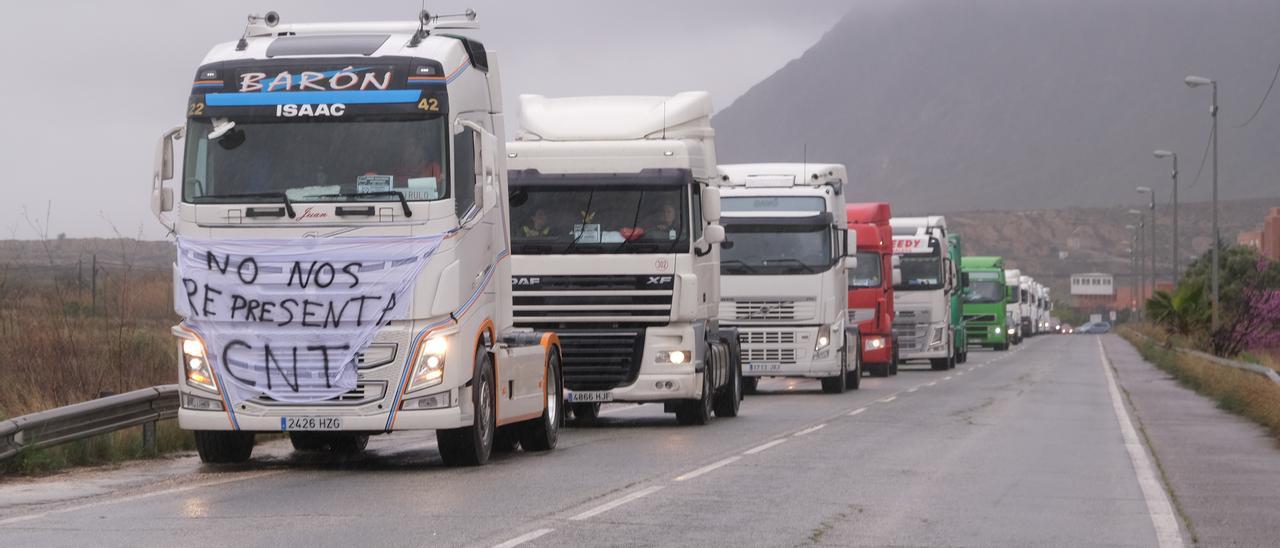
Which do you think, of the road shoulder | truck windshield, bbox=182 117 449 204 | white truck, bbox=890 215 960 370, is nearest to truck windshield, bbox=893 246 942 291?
white truck, bbox=890 215 960 370

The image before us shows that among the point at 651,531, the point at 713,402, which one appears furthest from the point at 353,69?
the point at 713,402

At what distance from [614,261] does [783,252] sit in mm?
8717

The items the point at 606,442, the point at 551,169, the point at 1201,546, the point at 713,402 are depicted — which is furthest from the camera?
the point at 713,402

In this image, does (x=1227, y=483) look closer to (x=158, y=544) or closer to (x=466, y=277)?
(x=466, y=277)

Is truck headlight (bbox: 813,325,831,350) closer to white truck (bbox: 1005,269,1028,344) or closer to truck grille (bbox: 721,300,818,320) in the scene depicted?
truck grille (bbox: 721,300,818,320)

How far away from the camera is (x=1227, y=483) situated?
51.9ft

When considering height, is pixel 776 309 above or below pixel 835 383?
above

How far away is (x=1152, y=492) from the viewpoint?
1484 centimetres

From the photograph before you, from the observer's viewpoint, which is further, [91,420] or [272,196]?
[91,420]

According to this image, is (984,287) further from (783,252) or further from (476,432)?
(476,432)

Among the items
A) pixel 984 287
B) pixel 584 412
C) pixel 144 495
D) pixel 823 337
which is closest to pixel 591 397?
pixel 584 412

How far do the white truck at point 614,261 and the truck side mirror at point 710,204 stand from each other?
13 centimetres

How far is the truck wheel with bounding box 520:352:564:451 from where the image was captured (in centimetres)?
1825

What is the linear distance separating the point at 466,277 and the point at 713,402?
9.74 meters
